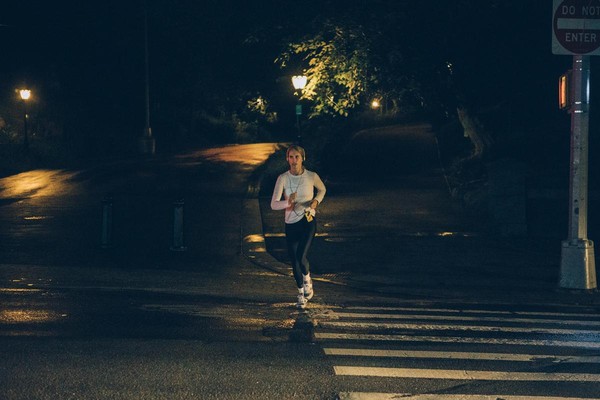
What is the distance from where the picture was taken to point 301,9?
24859 mm

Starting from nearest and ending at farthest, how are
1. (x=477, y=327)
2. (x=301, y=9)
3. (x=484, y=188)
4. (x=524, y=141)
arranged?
(x=477, y=327)
(x=484, y=188)
(x=301, y=9)
(x=524, y=141)

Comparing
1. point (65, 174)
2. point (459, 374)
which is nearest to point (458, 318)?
point (459, 374)

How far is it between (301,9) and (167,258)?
1150 centimetres

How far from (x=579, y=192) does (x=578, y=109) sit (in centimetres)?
111

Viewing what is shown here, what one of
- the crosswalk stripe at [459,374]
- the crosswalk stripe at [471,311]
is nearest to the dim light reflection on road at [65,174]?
the crosswalk stripe at [471,311]

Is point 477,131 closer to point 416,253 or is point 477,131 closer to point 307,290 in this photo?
point 416,253

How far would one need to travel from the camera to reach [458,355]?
7848 mm

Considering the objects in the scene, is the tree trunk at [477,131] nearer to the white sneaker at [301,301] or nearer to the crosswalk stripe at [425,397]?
the white sneaker at [301,301]

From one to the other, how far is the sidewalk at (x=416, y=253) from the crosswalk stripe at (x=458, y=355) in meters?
4.06

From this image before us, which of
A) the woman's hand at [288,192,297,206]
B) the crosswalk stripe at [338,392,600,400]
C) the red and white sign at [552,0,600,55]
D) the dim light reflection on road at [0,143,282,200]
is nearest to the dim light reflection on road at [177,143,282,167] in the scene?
the dim light reflection on road at [0,143,282,200]

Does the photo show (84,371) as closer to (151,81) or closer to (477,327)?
(477,327)

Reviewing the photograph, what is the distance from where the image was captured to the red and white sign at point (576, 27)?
1256 cm

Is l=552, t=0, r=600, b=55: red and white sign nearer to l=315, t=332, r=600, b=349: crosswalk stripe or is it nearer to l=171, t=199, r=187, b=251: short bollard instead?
l=315, t=332, r=600, b=349: crosswalk stripe

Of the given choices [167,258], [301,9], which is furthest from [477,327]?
[301,9]
